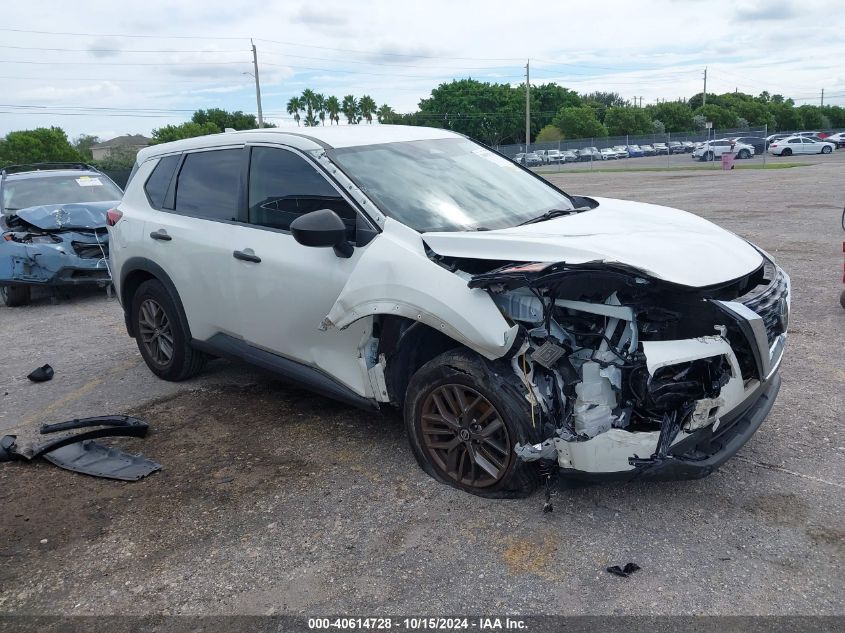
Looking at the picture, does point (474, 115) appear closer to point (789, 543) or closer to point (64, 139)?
point (64, 139)

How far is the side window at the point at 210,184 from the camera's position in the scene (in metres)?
4.79

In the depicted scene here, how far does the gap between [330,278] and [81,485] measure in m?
1.83

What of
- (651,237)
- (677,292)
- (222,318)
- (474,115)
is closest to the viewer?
(677,292)

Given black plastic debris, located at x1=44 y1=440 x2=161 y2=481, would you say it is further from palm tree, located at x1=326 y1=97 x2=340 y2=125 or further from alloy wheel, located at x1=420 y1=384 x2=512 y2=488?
palm tree, located at x1=326 y1=97 x2=340 y2=125

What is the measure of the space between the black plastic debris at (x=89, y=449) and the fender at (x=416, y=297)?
1502mm

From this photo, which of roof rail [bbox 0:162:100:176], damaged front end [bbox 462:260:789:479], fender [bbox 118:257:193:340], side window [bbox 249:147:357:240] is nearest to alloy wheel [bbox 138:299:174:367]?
fender [bbox 118:257:193:340]

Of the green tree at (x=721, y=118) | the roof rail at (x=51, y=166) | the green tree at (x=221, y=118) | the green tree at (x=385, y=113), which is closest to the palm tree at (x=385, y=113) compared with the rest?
the green tree at (x=385, y=113)

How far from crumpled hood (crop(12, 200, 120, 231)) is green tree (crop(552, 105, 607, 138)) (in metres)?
76.4

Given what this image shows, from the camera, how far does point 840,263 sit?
8969 mm

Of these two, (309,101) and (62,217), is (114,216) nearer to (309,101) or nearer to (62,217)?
(62,217)

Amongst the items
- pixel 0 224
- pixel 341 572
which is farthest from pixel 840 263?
pixel 0 224

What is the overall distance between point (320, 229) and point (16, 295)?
24.9ft

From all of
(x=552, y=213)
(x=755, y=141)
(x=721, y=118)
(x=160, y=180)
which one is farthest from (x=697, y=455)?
(x=721, y=118)

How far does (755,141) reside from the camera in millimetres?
46906
